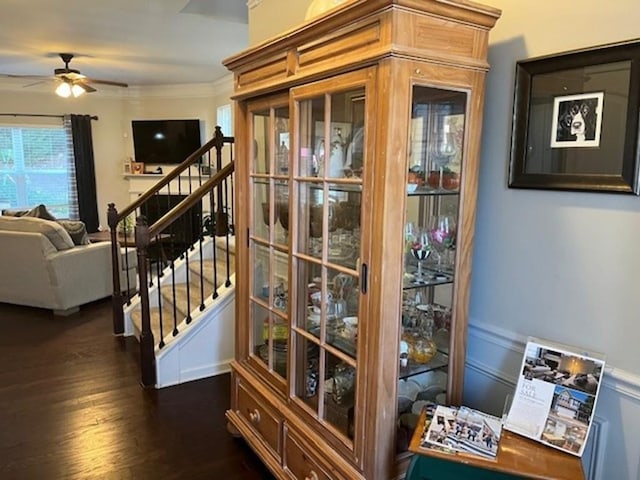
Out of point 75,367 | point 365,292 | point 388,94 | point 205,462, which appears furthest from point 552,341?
point 75,367

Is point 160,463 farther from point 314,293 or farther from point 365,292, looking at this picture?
point 365,292

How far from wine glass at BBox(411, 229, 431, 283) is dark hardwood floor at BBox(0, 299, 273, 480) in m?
1.36

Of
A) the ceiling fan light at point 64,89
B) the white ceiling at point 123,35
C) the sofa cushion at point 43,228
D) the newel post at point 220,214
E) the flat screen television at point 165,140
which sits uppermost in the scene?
the white ceiling at point 123,35

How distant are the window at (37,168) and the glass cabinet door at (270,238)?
6.84 metres

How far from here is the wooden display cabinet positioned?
1.48m

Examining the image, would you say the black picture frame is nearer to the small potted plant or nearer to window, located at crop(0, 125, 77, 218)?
the small potted plant

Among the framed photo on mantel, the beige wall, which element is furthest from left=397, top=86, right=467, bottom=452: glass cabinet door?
the framed photo on mantel

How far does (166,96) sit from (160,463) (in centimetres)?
691

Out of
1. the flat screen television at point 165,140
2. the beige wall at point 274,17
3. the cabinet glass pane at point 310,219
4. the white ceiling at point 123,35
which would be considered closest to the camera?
the cabinet glass pane at point 310,219

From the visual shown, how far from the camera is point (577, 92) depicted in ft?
4.79

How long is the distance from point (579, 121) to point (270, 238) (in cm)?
131

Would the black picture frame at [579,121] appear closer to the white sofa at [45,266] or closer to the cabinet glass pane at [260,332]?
the cabinet glass pane at [260,332]

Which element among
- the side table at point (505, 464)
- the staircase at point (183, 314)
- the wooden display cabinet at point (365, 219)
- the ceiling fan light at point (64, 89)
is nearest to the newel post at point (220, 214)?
the staircase at point (183, 314)

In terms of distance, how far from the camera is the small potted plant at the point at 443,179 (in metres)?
1.71
